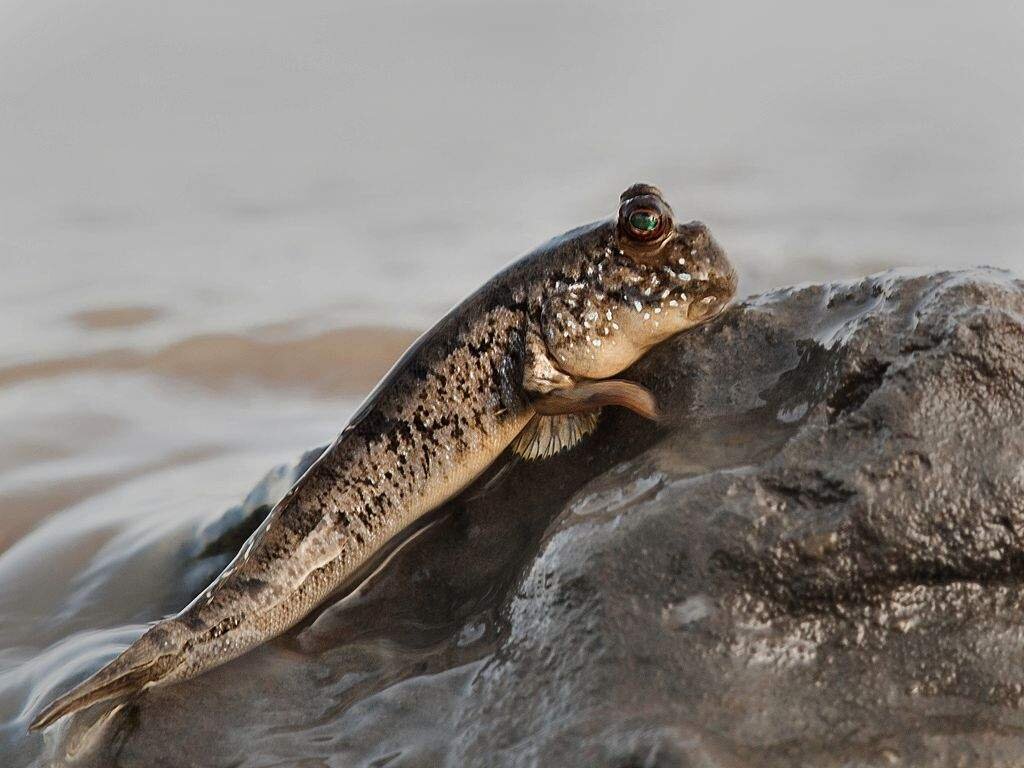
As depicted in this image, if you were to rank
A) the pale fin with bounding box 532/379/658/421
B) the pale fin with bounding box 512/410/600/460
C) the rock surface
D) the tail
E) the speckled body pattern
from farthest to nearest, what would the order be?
the pale fin with bounding box 512/410/600/460 < the speckled body pattern < the pale fin with bounding box 532/379/658/421 < the tail < the rock surface

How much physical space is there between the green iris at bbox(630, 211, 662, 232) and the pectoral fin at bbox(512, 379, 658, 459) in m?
0.47

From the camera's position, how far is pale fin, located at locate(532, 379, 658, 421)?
3.13 meters

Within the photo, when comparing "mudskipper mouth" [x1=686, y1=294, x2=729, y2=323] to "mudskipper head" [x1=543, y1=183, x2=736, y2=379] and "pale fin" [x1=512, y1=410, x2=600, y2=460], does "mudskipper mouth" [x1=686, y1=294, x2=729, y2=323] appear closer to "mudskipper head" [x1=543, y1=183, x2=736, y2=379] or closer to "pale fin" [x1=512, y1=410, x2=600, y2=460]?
"mudskipper head" [x1=543, y1=183, x2=736, y2=379]

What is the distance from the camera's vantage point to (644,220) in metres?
3.43

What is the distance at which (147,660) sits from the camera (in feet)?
9.52

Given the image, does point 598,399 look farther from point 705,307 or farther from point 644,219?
point 644,219

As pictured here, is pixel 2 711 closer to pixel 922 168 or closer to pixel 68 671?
pixel 68 671

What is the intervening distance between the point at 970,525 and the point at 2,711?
100 inches

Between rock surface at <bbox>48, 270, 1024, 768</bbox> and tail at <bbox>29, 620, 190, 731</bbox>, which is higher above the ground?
tail at <bbox>29, 620, 190, 731</bbox>

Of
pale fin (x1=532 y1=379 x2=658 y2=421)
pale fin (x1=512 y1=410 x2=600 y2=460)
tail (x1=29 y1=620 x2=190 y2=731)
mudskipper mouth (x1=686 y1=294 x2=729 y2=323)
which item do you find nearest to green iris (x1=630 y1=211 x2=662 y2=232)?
mudskipper mouth (x1=686 y1=294 x2=729 y2=323)

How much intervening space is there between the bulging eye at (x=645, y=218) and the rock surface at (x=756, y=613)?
647 millimetres

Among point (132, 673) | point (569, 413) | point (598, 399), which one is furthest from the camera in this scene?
point (569, 413)

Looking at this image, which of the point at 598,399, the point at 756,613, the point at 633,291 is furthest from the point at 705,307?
the point at 756,613

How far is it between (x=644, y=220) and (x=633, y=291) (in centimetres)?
21
